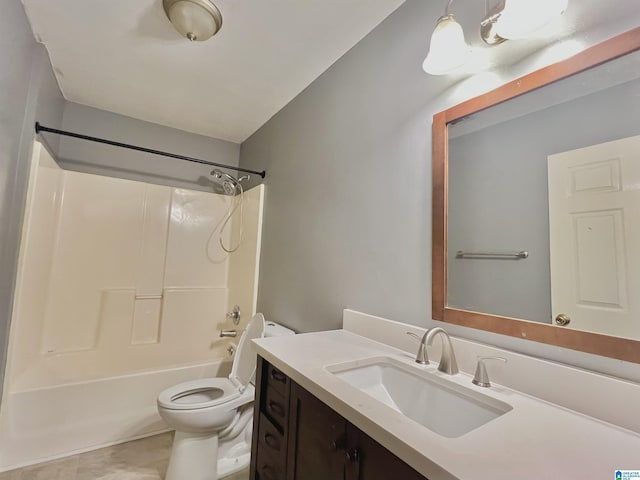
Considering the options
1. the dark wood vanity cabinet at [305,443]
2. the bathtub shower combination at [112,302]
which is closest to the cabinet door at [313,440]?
the dark wood vanity cabinet at [305,443]

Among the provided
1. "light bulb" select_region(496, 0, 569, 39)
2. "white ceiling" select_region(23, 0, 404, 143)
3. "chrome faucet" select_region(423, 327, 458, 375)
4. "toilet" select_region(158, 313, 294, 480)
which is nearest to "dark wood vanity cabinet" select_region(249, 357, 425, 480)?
"chrome faucet" select_region(423, 327, 458, 375)

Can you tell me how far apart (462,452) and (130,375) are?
7.61ft

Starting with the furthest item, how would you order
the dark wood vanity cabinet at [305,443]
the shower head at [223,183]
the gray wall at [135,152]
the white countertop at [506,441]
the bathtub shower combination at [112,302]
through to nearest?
the shower head at [223,183]
the gray wall at [135,152]
the bathtub shower combination at [112,302]
the dark wood vanity cabinet at [305,443]
the white countertop at [506,441]

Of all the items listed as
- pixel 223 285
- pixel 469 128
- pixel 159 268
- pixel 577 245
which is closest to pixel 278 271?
pixel 223 285

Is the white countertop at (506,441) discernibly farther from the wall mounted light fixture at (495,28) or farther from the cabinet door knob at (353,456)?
the wall mounted light fixture at (495,28)

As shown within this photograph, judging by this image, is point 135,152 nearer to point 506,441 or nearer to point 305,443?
point 305,443

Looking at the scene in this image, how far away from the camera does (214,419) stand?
154cm

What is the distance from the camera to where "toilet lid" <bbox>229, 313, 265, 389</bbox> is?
182 cm

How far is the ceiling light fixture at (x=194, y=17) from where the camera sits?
1305 millimetres

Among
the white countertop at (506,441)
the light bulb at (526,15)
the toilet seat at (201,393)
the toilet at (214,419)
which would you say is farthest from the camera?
the toilet seat at (201,393)

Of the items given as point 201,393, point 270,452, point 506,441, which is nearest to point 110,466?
point 201,393

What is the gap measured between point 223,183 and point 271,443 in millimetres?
2367

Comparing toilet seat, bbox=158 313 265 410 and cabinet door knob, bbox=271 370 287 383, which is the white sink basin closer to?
cabinet door knob, bbox=271 370 287 383

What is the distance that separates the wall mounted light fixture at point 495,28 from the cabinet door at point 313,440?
1155mm
